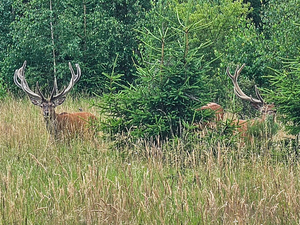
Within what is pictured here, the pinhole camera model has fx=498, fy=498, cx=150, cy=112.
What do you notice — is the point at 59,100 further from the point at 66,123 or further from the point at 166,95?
the point at 166,95

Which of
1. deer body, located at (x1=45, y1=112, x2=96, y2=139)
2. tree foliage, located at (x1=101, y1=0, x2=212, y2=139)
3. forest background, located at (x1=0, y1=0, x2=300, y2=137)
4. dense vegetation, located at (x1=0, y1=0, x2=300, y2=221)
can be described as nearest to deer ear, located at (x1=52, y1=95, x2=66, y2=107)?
deer body, located at (x1=45, y1=112, x2=96, y2=139)

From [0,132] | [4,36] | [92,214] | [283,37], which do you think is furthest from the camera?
A: [4,36]

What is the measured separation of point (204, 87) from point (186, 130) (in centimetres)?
58

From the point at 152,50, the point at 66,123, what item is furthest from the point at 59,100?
the point at 152,50

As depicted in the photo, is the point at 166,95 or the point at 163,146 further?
the point at 166,95

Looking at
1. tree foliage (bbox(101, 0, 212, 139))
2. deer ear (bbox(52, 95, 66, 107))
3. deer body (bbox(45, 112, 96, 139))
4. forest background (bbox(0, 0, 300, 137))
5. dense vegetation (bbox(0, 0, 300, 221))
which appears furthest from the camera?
deer ear (bbox(52, 95, 66, 107))

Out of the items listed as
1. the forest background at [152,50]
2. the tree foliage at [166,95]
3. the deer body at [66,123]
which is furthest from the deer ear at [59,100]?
the tree foliage at [166,95]

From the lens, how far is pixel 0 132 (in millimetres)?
7344

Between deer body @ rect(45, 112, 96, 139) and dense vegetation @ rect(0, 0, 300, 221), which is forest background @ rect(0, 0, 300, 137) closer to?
dense vegetation @ rect(0, 0, 300, 221)

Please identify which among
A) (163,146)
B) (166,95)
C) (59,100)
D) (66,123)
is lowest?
(66,123)

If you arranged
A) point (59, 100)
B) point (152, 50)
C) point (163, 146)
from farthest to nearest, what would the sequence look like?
point (59, 100)
point (152, 50)
point (163, 146)

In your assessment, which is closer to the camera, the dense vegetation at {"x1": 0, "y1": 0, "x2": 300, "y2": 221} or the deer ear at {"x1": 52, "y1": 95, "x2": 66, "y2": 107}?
the dense vegetation at {"x1": 0, "y1": 0, "x2": 300, "y2": 221}

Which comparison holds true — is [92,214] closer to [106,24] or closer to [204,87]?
[204,87]

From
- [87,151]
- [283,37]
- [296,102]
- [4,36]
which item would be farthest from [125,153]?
[4,36]
